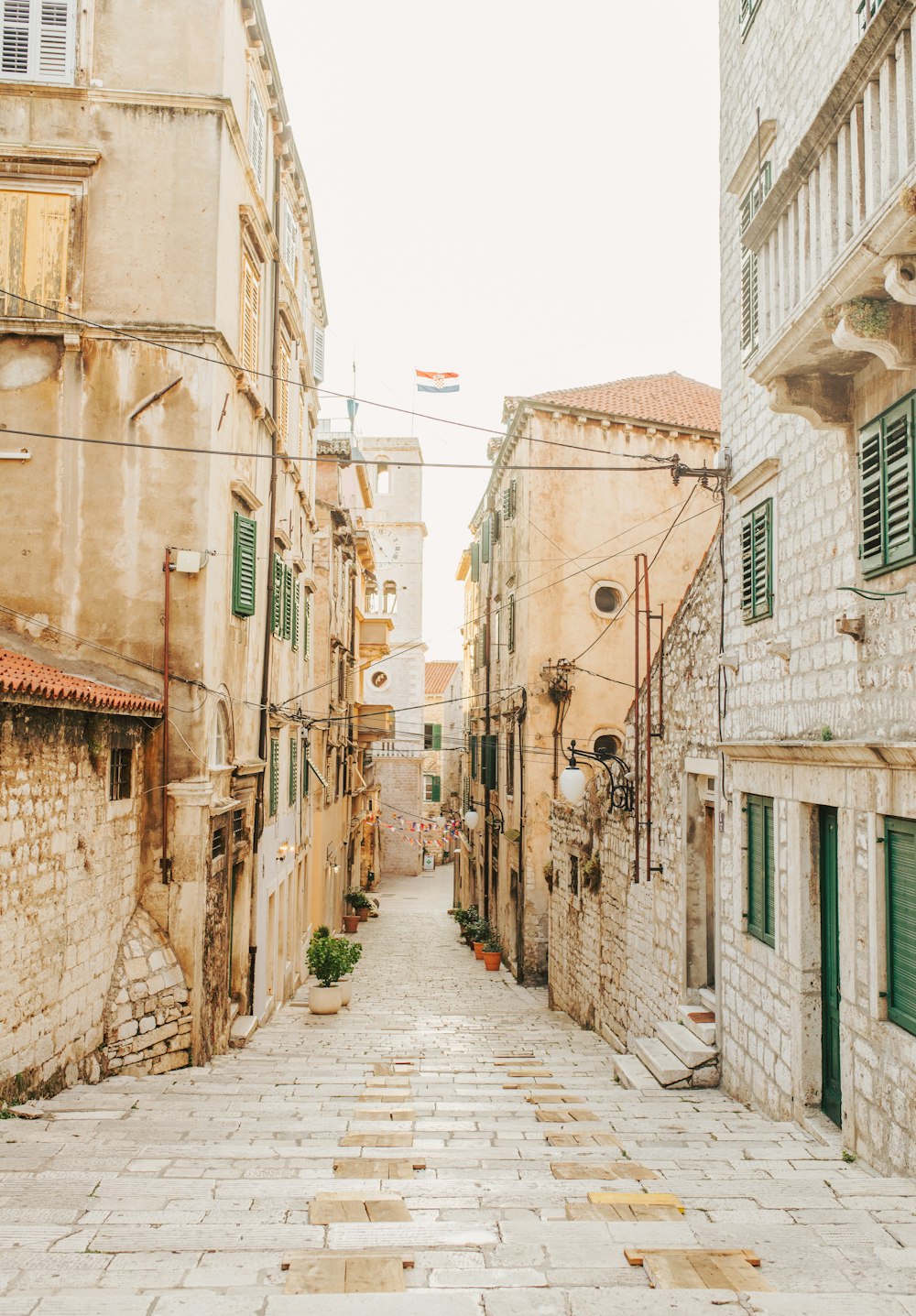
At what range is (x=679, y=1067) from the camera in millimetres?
10180

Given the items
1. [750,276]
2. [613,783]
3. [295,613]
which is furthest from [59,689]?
[295,613]

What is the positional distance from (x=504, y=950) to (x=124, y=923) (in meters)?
17.0

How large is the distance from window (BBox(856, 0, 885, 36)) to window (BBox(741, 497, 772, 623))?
3587mm

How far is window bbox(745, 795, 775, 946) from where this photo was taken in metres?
8.97

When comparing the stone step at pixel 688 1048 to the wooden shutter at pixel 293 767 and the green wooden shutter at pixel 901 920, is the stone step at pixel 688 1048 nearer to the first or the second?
the green wooden shutter at pixel 901 920

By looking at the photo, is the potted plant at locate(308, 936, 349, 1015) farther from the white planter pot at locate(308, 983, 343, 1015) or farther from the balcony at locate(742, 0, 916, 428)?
the balcony at locate(742, 0, 916, 428)

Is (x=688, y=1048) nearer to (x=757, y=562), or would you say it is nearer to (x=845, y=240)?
(x=757, y=562)

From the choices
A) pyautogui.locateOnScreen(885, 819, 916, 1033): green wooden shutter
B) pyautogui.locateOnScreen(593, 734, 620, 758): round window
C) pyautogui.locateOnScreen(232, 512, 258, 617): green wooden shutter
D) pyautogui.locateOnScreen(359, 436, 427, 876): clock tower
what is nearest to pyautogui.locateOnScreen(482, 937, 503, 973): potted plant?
pyautogui.locateOnScreen(593, 734, 620, 758): round window

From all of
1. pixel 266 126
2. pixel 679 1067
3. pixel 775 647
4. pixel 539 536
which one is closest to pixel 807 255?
pixel 775 647

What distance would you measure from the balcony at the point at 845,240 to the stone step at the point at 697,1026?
617 centimetres

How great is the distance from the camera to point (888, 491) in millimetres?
6668

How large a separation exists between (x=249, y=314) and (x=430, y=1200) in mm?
12644

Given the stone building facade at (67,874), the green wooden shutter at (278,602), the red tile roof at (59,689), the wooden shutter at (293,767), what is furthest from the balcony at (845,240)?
the wooden shutter at (293,767)

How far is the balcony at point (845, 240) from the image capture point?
5320mm
